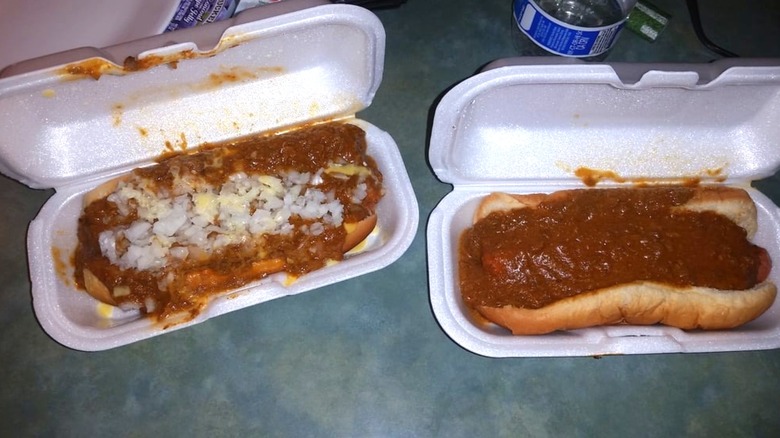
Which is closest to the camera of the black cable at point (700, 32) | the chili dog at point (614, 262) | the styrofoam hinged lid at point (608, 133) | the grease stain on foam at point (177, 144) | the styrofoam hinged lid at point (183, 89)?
the styrofoam hinged lid at point (183, 89)

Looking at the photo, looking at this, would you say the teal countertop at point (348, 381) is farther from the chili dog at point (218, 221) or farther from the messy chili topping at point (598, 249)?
the messy chili topping at point (598, 249)

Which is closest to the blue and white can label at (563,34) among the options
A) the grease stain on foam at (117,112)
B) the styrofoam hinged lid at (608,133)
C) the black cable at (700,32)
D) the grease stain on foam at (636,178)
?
the styrofoam hinged lid at (608,133)

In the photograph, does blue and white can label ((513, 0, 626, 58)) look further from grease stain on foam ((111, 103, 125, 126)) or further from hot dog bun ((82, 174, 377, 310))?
grease stain on foam ((111, 103, 125, 126))

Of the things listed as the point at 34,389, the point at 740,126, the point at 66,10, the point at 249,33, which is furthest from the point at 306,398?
the point at 740,126

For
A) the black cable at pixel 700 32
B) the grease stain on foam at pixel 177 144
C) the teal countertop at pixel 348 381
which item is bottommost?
the teal countertop at pixel 348 381

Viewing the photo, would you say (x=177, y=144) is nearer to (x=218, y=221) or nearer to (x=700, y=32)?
(x=218, y=221)

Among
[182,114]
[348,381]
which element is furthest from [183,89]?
[348,381]
